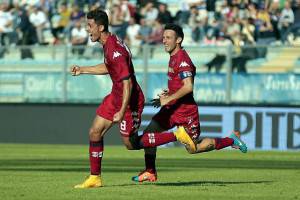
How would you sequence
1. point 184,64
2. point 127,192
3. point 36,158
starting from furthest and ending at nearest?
point 36,158 → point 184,64 → point 127,192

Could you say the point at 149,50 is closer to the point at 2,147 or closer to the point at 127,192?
the point at 2,147

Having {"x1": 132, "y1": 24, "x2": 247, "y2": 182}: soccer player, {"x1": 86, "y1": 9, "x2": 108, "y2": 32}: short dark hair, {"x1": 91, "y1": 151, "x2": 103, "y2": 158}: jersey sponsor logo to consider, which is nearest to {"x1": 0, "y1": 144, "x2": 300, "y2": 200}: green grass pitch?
{"x1": 91, "y1": 151, "x2": 103, "y2": 158}: jersey sponsor logo

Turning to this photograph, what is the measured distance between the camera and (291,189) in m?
12.8

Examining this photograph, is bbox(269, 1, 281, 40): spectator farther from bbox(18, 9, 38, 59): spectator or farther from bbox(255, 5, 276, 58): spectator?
bbox(18, 9, 38, 59): spectator

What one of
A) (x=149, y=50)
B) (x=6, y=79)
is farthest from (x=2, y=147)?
(x=149, y=50)

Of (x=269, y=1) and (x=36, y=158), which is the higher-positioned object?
(x=269, y=1)

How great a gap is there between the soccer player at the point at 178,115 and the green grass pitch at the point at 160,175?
52 centimetres

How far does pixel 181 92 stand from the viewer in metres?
12.8

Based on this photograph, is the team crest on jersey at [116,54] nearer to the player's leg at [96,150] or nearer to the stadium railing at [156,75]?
the player's leg at [96,150]

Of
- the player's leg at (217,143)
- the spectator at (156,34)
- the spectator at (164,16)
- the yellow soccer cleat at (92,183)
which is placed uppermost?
the spectator at (164,16)

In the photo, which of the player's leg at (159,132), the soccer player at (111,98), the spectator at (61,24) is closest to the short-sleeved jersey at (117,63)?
the soccer player at (111,98)

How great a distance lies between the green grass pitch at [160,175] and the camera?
11.9 meters

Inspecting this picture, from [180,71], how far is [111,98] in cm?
97

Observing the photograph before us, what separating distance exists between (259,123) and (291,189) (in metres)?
12.7
